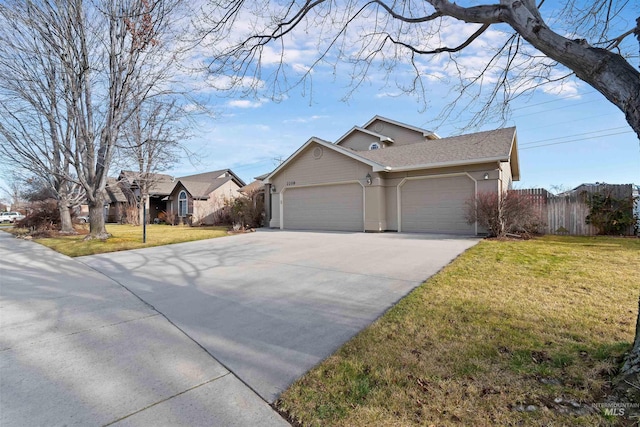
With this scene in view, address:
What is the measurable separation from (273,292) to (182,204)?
25.7 m

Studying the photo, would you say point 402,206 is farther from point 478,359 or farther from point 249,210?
point 478,359

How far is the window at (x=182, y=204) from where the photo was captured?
1079 inches

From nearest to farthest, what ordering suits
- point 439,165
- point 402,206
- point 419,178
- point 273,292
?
point 273,292, point 439,165, point 419,178, point 402,206

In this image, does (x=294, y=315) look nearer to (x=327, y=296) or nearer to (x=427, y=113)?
(x=327, y=296)

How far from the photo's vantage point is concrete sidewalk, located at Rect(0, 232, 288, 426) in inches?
84.7

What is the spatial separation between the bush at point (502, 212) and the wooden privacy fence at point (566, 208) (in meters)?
1.19

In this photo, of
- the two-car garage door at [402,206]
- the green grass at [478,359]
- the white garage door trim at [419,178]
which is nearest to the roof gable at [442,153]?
the white garage door trim at [419,178]

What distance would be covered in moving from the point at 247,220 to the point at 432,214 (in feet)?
36.7

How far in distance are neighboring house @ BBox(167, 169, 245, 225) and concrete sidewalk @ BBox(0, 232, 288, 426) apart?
806 inches

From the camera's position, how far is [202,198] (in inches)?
1056

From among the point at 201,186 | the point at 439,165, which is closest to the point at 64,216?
the point at 201,186

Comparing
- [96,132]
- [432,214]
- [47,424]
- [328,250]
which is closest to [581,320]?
[47,424]

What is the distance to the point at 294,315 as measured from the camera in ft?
13.2

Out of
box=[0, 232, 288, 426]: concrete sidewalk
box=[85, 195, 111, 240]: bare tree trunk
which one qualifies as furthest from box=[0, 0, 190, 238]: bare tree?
box=[0, 232, 288, 426]: concrete sidewalk
